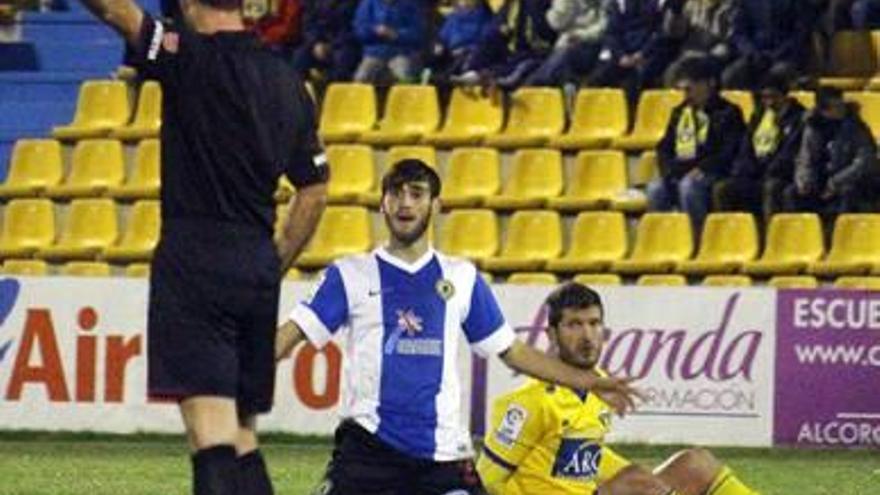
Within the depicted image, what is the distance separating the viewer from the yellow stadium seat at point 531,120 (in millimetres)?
23078

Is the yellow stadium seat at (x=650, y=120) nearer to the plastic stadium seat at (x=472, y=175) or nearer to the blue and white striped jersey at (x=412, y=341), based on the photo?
the plastic stadium seat at (x=472, y=175)

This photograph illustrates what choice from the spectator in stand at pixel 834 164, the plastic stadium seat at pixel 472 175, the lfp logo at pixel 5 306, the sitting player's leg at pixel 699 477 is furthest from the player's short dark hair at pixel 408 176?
the plastic stadium seat at pixel 472 175

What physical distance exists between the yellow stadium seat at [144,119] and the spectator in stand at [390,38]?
68.0 inches

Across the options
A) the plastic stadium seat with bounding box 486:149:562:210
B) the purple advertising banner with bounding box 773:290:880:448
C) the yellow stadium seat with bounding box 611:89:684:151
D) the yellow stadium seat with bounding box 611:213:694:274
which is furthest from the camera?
the plastic stadium seat with bounding box 486:149:562:210

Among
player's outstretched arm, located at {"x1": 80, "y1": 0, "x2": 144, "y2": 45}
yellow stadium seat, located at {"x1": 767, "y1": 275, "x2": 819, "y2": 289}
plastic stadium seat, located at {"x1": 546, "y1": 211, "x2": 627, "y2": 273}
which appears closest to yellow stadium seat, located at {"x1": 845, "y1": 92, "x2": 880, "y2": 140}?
yellow stadium seat, located at {"x1": 767, "y1": 275, "x2": 819, "y2": 289}

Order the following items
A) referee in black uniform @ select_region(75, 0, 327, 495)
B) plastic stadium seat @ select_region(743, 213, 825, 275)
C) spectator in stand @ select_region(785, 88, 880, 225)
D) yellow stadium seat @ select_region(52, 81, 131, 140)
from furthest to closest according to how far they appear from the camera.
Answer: yellow stadium seat @ select_region(52, 81, 131, 140)
plastic stadium seat @ select_region(743, 213, 825, 275)
spectator in stand @ select_region(785, 88, 880, 225)
referee in black uniform @ select_region(75, 0, 327, 495)

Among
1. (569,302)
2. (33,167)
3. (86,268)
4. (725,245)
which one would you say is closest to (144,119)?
(33,167)

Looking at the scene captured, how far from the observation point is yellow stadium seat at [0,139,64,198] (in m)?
24.4

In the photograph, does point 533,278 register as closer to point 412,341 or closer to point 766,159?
point 766,159

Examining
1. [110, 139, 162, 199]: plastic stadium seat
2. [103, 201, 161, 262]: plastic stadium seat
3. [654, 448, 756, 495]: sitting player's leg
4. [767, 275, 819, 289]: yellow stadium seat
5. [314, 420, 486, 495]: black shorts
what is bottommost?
[654, 448, 756, 495]: sitting player's leg

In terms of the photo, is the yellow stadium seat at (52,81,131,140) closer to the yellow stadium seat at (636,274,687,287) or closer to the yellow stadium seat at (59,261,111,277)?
the yellow stadium seat at (59,261,111,277)

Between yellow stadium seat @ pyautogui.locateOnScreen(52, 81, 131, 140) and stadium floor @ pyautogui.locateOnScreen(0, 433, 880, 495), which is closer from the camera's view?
stadium floor @ pyautogui.locateOnScreen(0, 433, 880, 495)

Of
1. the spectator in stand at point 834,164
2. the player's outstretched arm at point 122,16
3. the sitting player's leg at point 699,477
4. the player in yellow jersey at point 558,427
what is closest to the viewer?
the player's outstretched arm at point 122,16

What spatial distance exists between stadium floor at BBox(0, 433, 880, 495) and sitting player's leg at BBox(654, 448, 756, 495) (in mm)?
3597
